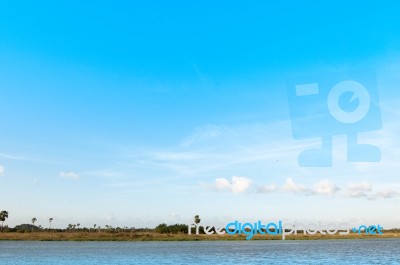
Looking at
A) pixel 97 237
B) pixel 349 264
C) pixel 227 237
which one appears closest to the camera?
pixel 349 264

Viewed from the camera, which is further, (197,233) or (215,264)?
(197,233)

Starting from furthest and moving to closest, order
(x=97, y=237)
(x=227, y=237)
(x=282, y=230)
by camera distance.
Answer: (x=282, y=230) → (x=227, y=237) → (x=97, y=237)

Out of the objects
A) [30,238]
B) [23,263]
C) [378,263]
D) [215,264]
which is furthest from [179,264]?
[30,238]

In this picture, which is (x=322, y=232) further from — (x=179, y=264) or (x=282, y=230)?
(x=179, y=264)

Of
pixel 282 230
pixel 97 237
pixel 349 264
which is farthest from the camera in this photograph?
pixel 282 230

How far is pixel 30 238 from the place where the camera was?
159 m

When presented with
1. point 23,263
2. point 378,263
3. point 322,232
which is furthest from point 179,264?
point 322,232

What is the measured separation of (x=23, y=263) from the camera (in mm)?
60250

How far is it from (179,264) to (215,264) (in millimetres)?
4760

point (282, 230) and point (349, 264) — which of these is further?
point (282, 230)

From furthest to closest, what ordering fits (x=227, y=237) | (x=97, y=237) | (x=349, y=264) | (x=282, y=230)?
1. (x=282, y=230)
2. (x=227, y=237)
3. (x=97, y=237)
4. (x=349, y=264)

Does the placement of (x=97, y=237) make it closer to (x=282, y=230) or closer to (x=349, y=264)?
(x=282, y=230)

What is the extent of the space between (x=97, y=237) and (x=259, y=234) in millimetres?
70350

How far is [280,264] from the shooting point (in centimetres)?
5738
